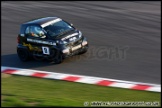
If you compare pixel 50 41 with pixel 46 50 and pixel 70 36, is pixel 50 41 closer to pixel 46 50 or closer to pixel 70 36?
pixel 46 50

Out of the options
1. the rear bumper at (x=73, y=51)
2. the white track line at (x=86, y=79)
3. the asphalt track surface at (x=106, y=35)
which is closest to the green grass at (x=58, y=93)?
the white track line at (x=86, y=79)

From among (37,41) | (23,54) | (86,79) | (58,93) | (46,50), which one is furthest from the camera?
(23,54)

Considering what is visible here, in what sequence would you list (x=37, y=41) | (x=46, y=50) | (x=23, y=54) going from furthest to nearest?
(x=23, y=54)
(x=37, y=41)
(x=46, y=50)

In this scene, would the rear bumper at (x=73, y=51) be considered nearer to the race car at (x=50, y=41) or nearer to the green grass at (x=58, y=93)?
the race car at (x=50, y=41)

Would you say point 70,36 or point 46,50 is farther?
point 46,50

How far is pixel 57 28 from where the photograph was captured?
14.0 m

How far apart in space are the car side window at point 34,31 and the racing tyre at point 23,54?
2.18 feet

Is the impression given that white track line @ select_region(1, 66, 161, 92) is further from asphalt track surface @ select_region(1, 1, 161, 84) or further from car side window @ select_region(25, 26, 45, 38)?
car side window @ select_region(25, 26, 45, 38)

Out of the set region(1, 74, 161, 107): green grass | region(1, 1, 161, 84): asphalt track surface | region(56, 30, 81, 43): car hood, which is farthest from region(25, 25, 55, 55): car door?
region(1, 74, 161, 107): green grass

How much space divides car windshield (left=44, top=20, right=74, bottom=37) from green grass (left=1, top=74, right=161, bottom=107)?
219 centimetres

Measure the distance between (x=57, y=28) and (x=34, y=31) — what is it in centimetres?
79

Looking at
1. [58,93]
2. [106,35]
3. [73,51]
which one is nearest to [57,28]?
[73,51]

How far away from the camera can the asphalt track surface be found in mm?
13000

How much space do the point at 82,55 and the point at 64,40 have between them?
3.88ft
